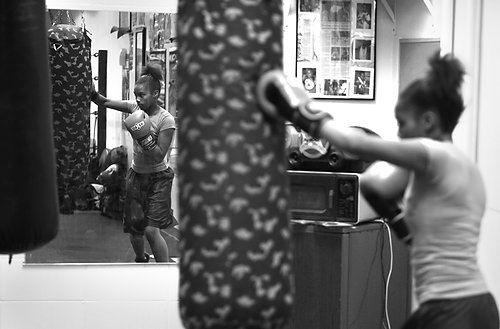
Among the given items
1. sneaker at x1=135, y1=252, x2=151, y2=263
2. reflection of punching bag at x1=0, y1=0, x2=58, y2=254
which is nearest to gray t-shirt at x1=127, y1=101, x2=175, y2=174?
sneaker at x1=135, y1=252, x2=151, y2=263

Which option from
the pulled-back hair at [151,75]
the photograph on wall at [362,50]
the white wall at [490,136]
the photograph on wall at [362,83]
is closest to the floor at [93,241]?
the pulled-back hair at [151,75]

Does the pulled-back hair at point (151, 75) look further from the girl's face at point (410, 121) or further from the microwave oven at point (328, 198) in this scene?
the girl's face at point (410, 121)

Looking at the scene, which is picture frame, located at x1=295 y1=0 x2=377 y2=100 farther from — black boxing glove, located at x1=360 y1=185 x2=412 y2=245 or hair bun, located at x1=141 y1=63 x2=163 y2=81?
black boxing glove, located at x1=360 y1=185 x2=412 y2=245

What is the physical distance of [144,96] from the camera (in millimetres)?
5309

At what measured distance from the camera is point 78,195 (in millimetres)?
5219

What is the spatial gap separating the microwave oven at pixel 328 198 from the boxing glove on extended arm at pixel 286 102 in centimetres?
263

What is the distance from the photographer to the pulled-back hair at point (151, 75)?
17.4ft

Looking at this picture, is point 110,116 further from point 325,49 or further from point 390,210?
point 390,210

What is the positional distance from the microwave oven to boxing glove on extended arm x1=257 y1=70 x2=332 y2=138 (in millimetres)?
2635

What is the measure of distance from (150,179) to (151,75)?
22.5 inches

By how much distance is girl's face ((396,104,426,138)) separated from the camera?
2.11 meters

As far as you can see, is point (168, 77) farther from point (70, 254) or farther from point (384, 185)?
point (384, 185)

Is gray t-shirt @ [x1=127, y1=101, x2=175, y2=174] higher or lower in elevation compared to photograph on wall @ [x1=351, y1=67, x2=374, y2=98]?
lower

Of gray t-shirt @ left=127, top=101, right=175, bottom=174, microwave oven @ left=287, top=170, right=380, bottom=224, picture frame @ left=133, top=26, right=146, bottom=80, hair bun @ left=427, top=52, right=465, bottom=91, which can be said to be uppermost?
picture frame @ left=133, top=26, right=146, bottom=80
